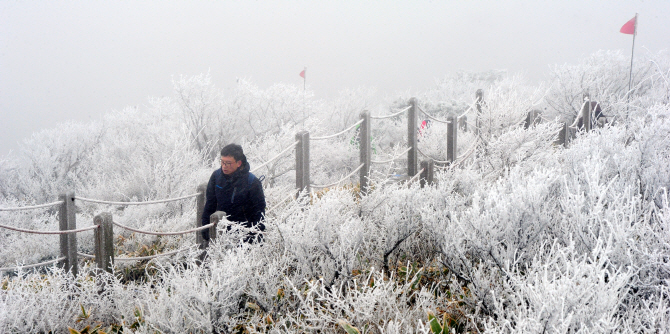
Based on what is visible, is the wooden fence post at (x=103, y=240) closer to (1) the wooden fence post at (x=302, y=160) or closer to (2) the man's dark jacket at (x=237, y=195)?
(2) the man's dark jacket at (x=237, y=195)

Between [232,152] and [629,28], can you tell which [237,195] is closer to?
[232,152]

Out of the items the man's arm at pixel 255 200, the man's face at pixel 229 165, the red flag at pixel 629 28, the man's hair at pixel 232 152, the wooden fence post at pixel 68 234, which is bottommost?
the wooden fence post at pixel 68 234

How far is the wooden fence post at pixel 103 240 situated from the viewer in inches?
145

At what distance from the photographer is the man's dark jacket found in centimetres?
420

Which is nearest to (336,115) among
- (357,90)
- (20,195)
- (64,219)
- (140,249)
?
(357,90)

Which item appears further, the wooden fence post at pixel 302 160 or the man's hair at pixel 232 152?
the wooden fence post at pixel 302 160

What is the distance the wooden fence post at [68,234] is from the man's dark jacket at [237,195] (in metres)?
1.14

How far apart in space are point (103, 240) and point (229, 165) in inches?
43.6

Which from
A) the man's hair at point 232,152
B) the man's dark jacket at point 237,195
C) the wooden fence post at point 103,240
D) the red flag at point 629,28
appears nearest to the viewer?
the wooden fence post at point 103,240

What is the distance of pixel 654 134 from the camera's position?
3264mm

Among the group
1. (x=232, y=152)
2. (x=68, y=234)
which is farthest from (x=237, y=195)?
(x=68, y=234)

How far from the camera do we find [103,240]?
3701mm

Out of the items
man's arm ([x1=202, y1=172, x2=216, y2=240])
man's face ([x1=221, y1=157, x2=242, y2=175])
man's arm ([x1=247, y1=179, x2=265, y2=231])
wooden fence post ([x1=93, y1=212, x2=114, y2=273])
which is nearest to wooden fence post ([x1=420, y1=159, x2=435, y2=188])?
man's arm ([x1=247, y1=179, x2=265, y2=231])

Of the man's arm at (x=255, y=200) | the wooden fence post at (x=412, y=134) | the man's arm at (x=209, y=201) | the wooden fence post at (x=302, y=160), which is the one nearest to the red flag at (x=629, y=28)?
the wooden fence post at (x=412, y=134)
